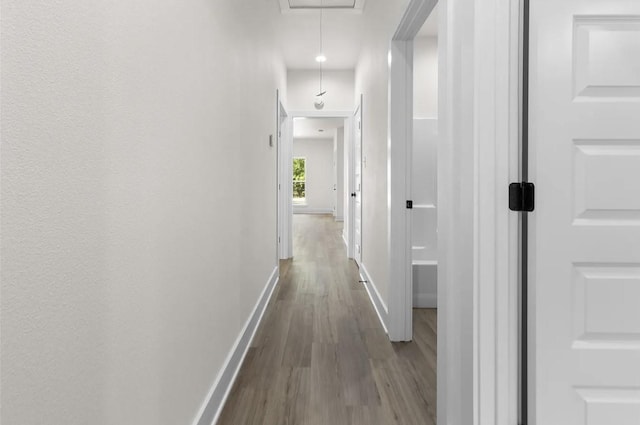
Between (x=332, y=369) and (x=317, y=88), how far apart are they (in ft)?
14.6

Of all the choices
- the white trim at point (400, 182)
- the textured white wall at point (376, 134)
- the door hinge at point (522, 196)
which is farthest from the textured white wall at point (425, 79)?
the door hinge at point (522, 196)

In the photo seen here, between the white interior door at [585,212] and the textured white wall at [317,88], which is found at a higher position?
the textured white wall at [317,88]

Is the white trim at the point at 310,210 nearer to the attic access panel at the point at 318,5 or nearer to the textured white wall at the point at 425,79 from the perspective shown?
the textured white wall at the point at 425,79

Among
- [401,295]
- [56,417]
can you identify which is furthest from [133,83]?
[401,295]

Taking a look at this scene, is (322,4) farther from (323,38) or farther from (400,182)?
(400,182)

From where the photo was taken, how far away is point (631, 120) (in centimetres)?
115

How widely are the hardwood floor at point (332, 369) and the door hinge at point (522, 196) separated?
1059mm

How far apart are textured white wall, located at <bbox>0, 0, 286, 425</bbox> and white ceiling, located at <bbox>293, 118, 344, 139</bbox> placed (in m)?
7.63

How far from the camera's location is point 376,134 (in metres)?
3.24

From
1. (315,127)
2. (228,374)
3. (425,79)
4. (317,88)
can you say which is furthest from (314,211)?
(228,374)

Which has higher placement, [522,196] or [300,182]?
[300,182]

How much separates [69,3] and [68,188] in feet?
1.15

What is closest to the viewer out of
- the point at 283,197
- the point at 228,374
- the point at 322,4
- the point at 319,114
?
the point at 228,374

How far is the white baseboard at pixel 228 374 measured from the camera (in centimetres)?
154
